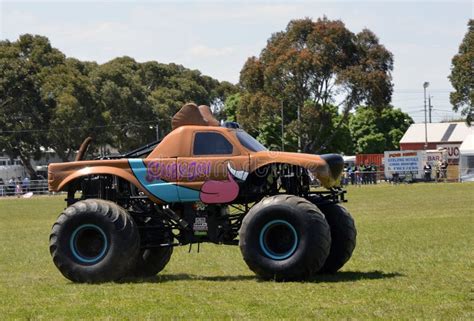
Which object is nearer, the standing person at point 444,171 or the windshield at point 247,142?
the windshield at point 247,142

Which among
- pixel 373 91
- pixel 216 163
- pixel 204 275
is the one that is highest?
pixel 373 91

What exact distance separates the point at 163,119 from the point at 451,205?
205 feet

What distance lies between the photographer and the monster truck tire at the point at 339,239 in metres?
14.4

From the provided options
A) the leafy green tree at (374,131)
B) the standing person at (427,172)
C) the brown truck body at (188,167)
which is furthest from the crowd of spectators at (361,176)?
the brown truck body at (188,167)

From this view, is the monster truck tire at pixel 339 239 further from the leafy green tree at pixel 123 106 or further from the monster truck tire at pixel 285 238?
the leafy green tree at pixel 123 106

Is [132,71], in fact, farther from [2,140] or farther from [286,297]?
[286,297]

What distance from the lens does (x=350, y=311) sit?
34.1 ft

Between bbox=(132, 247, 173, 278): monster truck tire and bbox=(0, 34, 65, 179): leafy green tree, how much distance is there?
6568 centimetres

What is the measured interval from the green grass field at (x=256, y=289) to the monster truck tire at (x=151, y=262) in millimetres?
204

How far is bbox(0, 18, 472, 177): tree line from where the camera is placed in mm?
76375

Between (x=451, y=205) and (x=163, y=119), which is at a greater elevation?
(x=163, y=119)

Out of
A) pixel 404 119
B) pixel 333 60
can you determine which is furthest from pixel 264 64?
pixel 404 119

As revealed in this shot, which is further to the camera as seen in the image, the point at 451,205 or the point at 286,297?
the point at 451,205

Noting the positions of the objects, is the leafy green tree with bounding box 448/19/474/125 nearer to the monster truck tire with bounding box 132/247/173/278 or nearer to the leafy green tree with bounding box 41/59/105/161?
the leafy green tree with bounding box 41/59/105/161
